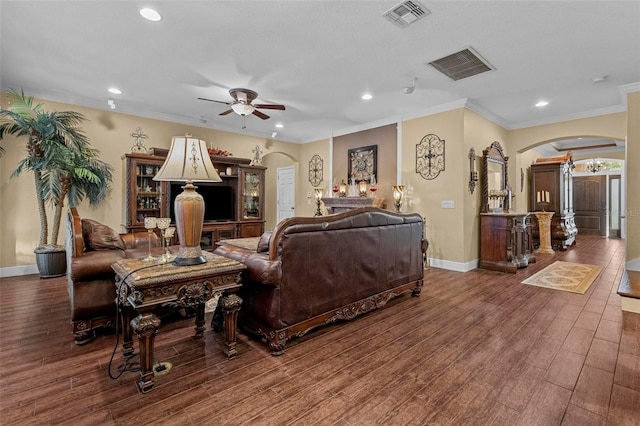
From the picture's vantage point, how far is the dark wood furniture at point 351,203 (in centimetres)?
611

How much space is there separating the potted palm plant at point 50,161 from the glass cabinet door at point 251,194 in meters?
2.57

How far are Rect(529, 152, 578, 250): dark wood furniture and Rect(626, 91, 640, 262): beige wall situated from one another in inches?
123

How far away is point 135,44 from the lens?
322 centimetres

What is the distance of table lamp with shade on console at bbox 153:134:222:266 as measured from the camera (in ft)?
6.61

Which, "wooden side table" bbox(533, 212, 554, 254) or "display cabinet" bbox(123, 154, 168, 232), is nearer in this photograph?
"display cabinet" bbox(123, 154, 168, 232)

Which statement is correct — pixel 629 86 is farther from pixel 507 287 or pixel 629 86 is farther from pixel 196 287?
pixel 196 287

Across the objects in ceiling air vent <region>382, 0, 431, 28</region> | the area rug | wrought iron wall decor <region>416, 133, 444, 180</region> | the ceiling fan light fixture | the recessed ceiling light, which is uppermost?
the recessed ceiling light

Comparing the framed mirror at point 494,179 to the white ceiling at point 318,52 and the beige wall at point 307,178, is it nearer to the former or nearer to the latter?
the white ceiling at point 318,52

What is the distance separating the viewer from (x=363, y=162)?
6.62 metres

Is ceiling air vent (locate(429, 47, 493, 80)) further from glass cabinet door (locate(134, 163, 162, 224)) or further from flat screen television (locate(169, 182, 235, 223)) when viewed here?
glass cabinet door (locate(134, 163, 162, 224))

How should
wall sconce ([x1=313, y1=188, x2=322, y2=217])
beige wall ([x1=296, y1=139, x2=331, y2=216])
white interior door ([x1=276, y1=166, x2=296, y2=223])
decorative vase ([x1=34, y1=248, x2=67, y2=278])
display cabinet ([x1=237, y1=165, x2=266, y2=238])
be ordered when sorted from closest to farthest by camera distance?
decorative vase ([x1=34, y1=248, x2=67, y2=278]), display cabinet ([x1=237, y1=165, x2=266, y2=238]), wall sconce ([x1=313, y1=188, x2=322, y2=217]), beige wall ([x1=296, y1=139, x2=331, y2=216]), white interior door ([x1=276, y1=166, x2=296, y2=223])

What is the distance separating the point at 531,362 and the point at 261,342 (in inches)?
80.0

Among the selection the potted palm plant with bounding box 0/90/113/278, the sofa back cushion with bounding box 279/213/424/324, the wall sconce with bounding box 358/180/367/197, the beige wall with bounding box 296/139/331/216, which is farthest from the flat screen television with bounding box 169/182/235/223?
the sofa back cushion with bounding box 279/213/424/324

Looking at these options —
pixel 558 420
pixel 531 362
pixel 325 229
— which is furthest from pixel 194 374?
pixel 531 362
